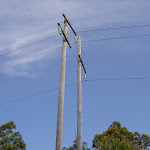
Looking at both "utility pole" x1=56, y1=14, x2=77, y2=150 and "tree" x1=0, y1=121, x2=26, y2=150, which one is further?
"tree" x1=0, y1=121, x2=26, y2=150

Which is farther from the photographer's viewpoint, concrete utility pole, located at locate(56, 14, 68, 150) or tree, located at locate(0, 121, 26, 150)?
tree, located at locate(0, 121, 26, 150)

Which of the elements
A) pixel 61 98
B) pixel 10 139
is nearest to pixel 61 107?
pixel 61 98

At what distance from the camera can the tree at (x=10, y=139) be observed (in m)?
32.4

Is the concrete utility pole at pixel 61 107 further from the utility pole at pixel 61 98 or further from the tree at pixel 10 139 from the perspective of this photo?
the tree at pixel 10 139

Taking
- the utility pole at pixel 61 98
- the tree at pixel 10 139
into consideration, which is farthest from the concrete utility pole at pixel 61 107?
the tree at pixel 10 139

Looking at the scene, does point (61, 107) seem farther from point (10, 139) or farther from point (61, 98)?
point (10, 139)

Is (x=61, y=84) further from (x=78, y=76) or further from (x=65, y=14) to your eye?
(x=65, y=14)

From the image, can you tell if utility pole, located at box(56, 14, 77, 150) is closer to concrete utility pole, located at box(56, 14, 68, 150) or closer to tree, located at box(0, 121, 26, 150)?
concrete utility pole, located at box(56, 14, 68, 150)

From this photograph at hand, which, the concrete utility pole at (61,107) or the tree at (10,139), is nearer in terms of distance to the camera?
the concrete utility pole at (61,107)

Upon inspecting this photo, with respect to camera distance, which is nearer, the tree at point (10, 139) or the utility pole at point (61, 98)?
the utility pole at point (61, 98)

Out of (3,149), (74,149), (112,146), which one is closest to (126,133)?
(74,149)

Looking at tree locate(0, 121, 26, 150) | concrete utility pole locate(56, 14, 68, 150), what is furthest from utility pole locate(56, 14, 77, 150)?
tree locate(0, 121, 26, 150)

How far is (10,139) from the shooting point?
33750mm

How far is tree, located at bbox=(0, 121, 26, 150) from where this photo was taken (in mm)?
32438
